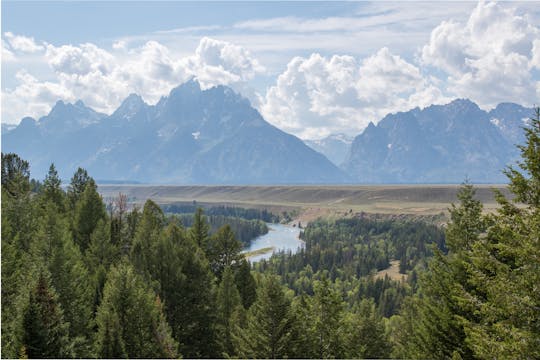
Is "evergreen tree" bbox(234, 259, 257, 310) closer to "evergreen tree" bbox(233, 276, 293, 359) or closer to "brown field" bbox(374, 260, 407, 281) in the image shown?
"evergreen tree" bbox(233, 276, 293, 359)

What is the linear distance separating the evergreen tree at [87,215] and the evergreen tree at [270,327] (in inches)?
1194

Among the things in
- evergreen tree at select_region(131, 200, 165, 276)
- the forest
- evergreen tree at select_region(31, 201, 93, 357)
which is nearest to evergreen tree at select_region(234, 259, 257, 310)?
the forest

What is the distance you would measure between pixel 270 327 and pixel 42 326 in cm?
1209

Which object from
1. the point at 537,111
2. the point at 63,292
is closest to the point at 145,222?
the point at 63,292

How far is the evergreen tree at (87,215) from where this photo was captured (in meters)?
53.1

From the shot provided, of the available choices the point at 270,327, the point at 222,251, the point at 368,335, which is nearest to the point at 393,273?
the point at 222,251

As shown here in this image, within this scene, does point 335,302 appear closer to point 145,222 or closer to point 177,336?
point 177,336

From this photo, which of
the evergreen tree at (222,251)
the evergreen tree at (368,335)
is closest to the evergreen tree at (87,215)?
the evergreen tree at (222,251)

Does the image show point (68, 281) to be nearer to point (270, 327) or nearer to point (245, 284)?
point (270, 327)

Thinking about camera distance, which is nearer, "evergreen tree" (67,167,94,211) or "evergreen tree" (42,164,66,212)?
"evergreen tree" (42,164,66,212)

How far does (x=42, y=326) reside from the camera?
78.0 feet

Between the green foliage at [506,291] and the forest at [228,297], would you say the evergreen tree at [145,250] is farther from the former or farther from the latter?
the green foliage at [506,291]

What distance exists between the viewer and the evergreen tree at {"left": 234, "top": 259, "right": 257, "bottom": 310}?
176ft

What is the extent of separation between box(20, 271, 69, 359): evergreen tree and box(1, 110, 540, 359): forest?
0.19ft
